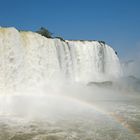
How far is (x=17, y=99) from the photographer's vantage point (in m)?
21.3

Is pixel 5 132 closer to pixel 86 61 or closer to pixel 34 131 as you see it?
pixel 34 131

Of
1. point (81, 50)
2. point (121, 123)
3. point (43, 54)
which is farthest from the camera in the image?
point (81, 50)

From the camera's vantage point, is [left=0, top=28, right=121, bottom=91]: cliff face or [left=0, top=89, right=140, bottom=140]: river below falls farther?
[left=0, top=28, right=121, bottom=91]: cliff face

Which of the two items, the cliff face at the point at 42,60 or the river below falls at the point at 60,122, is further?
the cliff face at the point at 42,60

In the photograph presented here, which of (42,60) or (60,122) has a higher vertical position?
(42,60)

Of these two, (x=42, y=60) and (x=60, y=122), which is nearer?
(x=60, y=122)

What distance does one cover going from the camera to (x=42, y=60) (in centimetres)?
2645

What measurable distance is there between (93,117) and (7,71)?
762 centimetres

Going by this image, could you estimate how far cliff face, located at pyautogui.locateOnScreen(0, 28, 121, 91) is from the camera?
72.7 ft

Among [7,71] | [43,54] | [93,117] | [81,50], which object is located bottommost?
[93,117]

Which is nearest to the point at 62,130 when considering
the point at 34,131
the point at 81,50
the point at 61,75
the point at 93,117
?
the point at 34,131

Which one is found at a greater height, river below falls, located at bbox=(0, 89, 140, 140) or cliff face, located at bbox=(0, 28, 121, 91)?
cliff face, located at bbox=(0, 28, 121, 91)

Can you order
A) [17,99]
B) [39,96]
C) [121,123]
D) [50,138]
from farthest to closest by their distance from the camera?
[39,96] < [17,99] < [121,123] < [50,138]

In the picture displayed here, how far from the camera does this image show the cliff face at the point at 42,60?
22.2m
